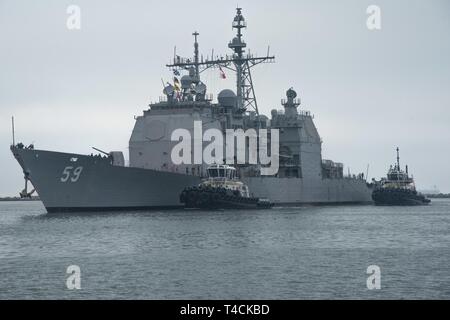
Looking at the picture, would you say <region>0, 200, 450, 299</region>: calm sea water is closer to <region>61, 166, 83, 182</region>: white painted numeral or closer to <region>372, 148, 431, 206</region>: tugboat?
<region>61, 166, 83, 182</region>: white painted numeral

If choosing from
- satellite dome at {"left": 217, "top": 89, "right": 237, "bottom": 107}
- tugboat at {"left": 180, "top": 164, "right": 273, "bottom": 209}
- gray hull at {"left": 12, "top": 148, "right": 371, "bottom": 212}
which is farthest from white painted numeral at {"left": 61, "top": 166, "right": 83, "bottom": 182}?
satellite dome at {"left": 217, "top": 89, "right": 237, "bottom": 107}

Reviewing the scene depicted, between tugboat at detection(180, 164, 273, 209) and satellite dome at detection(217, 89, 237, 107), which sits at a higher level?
satellite dome at detection(217, 89, 237, 107)

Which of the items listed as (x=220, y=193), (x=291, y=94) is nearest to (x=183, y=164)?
(x=220, y=193)

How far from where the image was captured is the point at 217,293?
75.7ft

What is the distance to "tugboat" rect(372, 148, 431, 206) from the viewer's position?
3167 inches

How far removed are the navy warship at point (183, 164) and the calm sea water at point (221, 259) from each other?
5.64m

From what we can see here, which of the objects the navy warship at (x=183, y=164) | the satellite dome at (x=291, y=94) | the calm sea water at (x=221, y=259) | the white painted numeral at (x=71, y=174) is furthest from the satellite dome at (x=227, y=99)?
the calm sea water at (x=221, y=259)

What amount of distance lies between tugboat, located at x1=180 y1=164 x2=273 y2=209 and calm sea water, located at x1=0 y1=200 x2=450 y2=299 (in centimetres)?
951

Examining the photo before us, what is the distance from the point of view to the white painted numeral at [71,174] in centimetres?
5215

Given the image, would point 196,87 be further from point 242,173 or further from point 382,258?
point 382,258

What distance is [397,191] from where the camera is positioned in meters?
80.4

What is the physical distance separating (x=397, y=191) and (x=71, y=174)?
127 feet
